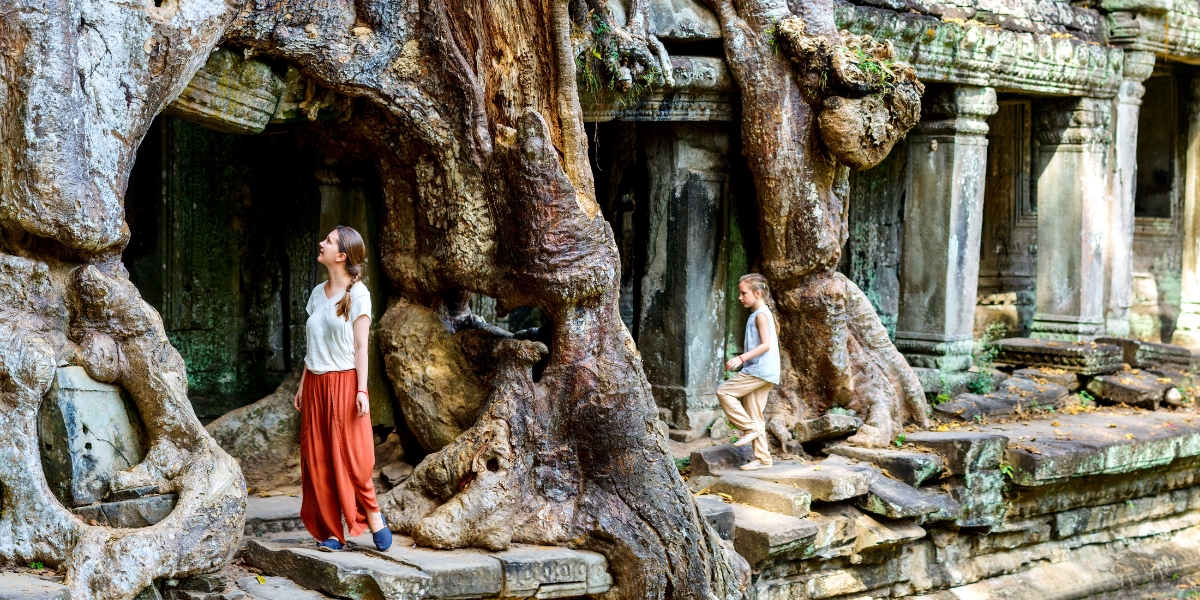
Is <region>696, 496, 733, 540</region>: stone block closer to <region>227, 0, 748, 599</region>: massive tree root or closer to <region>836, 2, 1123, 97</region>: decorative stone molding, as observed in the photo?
<region>227, 0, 748, 599</region>: massive tree root

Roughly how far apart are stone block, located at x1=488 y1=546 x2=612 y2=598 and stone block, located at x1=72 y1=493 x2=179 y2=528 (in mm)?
1582

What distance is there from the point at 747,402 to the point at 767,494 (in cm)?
72

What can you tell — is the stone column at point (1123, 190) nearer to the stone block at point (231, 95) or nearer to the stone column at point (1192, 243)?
the stone column at point (1192, 243)

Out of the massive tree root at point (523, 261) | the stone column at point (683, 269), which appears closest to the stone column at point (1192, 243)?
the stone column at point (683, 269)

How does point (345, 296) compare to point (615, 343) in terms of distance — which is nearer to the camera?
point (345, 296)

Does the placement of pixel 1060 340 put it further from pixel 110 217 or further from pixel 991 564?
pixel 110 217

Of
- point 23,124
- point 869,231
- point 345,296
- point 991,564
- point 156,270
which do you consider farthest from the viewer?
point 869,231

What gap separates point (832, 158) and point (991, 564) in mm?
3027

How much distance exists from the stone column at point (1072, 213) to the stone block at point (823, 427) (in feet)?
12.7

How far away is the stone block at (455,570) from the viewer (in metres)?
6.54

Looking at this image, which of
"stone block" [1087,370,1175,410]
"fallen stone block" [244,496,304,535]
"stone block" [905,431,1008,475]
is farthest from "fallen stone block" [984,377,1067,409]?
"fallen stone block" [244,496,304,535]

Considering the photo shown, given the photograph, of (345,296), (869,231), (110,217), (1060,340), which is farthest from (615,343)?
(1060,340)

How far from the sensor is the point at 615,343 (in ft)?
25.1

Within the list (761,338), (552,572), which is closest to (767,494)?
(761,338)
